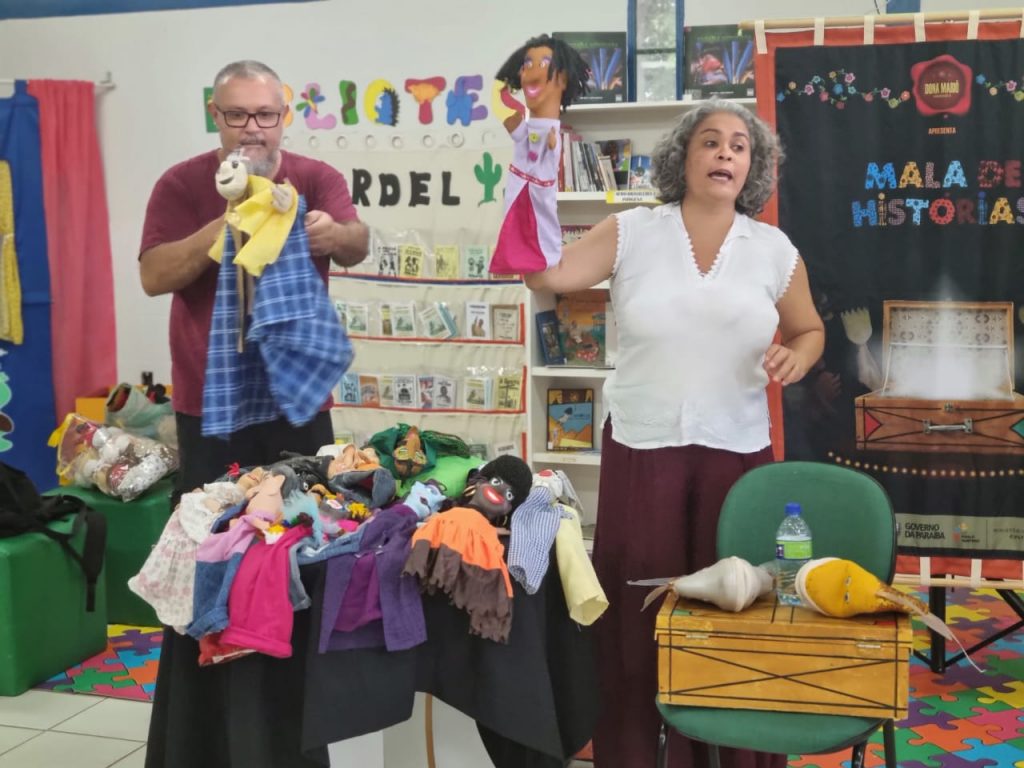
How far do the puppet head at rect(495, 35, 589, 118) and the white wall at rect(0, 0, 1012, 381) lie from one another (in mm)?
2721

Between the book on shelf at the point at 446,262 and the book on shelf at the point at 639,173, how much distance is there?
0.83 metres

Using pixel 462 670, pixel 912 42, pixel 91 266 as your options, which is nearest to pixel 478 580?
pixel 462 670

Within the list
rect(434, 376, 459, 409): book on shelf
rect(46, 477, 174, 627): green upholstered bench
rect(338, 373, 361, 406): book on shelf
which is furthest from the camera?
rect(338, 373, 361, 406): book on shelf

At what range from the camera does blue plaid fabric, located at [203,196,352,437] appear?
2.29m

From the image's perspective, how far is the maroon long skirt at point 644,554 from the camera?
2215mm

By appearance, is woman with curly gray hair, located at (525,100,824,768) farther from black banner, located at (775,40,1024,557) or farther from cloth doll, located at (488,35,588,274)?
black banner, located at (775,40,1024,557)

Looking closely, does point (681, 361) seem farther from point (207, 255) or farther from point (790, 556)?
point (207, 255)

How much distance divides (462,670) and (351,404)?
2.96 meters

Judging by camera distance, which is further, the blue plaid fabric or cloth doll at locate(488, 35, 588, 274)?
the blue plaid fabric

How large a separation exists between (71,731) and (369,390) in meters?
2.11

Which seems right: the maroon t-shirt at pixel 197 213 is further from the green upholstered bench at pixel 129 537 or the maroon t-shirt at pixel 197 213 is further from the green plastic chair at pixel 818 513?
the green upholstered bench at pixel 129 537

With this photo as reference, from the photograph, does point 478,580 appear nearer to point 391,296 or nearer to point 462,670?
point 462,670

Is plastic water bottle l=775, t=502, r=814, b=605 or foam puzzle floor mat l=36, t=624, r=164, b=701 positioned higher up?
plastic water bottle l=775, t=502, r=814, b=605

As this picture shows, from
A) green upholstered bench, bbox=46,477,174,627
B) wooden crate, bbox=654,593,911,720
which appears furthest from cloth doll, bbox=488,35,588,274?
green upholstered bench, bbox=46,477,174,627
